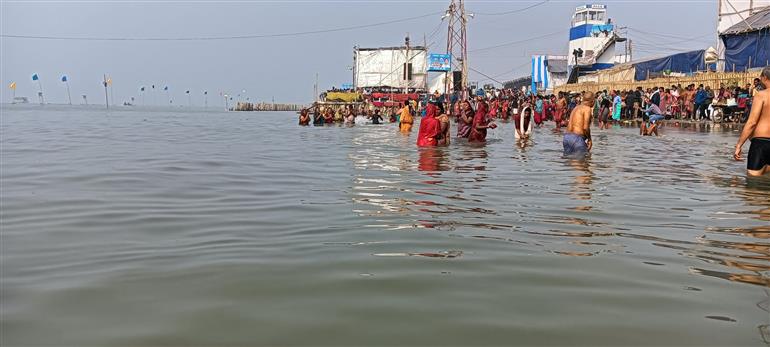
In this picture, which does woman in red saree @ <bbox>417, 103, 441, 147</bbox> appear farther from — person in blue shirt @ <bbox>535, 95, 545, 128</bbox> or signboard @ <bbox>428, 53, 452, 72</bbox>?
signboard @ <bbox>428, 53, 452, 72</bbox>

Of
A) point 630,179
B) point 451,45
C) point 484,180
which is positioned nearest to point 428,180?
point 484,180

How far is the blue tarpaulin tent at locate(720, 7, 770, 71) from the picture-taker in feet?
90.6

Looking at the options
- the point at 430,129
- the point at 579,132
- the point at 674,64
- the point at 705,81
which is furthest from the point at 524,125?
the point at 674,64

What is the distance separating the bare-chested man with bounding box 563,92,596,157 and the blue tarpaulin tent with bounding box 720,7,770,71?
20.9m

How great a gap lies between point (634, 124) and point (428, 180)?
2226 centimetres

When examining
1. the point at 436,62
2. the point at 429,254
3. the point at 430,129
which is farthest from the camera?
the point at 436,62

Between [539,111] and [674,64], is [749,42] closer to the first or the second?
[674,64]

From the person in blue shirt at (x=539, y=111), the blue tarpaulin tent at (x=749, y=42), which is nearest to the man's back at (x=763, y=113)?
the person in blue shirt at (x=539, y=111)

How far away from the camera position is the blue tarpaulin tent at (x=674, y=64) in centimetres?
3669

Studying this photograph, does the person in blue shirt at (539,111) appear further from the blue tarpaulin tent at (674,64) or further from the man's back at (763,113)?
the man's back at (763,113)

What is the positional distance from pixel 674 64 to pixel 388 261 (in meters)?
39.6

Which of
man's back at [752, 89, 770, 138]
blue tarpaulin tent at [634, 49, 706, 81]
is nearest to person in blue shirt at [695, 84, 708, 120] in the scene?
blue tarpaulin tent at [634, 49, 706, 81]

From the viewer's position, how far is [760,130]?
7.39 metres

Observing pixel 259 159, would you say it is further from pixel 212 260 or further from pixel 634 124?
pixel 634 124
